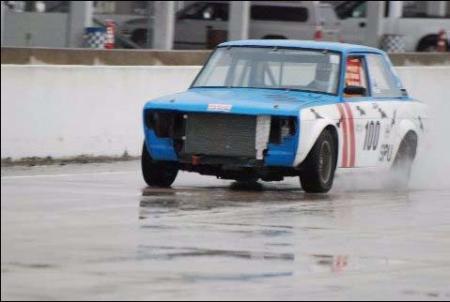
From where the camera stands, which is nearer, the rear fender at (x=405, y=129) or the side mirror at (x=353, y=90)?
the side mirror at (x=353, y=90)

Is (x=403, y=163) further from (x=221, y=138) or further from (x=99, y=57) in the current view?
Answer: (x=99, y=57)

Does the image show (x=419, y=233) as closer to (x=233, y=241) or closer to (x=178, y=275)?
(x=233, y=241)

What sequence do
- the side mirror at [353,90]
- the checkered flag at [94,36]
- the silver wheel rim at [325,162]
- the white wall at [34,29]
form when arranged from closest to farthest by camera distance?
1. the silver wheel rim at [325,162]
2. the side mirror at [353,90]
3. the checkered flag at [94,36]
4. the white wall at [34,29]

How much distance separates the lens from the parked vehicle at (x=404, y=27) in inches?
1848

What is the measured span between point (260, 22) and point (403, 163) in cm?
3099

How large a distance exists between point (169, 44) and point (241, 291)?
33.7m

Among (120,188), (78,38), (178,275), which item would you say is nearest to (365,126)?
(120,188)

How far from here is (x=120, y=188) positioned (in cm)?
1456

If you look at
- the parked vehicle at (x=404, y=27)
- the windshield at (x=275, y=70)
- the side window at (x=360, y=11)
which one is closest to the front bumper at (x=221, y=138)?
the windshield at (x=275, y=70)

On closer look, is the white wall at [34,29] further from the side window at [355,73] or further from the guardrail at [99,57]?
the side window at [355,73]

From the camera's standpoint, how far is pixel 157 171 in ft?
49.3

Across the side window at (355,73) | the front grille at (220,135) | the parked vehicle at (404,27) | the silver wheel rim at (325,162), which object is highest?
the side window at (355,73)

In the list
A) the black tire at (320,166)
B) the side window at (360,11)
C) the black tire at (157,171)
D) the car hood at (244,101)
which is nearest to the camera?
the car hood at (244,101)

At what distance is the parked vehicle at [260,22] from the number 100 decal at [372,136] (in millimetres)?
29512
